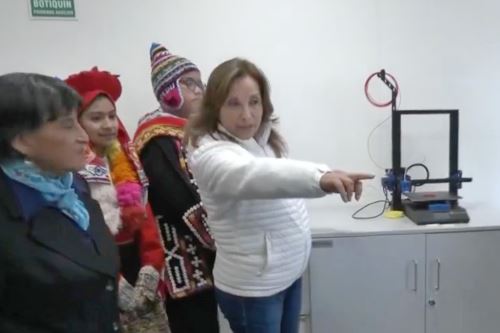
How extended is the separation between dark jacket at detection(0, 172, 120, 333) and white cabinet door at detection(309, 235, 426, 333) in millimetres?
1129

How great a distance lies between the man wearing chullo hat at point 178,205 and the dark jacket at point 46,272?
0.60 metres

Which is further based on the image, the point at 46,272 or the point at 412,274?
the point at 412,274

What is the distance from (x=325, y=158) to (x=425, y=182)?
0.51 m

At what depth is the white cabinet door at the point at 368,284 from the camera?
196 centimetres

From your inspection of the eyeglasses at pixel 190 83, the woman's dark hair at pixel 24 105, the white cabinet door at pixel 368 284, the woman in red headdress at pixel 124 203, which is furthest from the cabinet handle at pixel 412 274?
the woman's dark hair at pixel 24 105

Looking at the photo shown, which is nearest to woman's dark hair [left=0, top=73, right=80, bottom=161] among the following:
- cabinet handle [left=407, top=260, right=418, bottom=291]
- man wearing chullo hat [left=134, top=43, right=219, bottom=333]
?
man wearing chullo hat [left=134, top=43, right=219, bottom=333]

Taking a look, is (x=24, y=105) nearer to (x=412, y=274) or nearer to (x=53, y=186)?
(x=53, y=186)

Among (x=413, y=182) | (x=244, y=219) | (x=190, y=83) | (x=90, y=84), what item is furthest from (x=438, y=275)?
(x=90, y=84)

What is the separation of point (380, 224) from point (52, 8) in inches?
72.8

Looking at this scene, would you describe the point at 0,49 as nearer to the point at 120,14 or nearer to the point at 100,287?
the point at 120,14

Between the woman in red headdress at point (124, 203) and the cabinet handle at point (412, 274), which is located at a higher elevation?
the woman in red headdress at point (124, 203)

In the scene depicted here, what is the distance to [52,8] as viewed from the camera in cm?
216

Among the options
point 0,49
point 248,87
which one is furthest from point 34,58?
point 248,87

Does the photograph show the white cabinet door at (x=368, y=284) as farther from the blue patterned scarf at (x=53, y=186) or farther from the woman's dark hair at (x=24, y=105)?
the woman's dark hair at (x=24, y=105)
